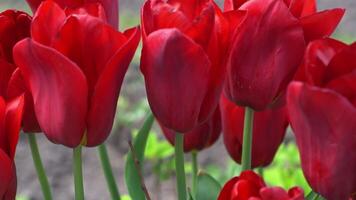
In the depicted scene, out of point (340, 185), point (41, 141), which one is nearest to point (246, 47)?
point (340, 185)

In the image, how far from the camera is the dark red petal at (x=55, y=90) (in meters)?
0.78

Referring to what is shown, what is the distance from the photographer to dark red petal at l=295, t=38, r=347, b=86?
0.78m

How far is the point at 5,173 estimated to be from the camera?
2.64ft

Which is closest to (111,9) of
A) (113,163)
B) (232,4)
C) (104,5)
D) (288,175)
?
(104,5)

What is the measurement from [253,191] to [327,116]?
0.08 meters

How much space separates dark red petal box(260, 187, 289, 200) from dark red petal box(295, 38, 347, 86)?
11 cm

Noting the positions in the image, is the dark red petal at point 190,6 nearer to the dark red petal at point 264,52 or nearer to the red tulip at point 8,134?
the dark red petal at point 264,52

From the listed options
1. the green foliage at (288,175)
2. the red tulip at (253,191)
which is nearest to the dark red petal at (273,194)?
the red tulip at (253,191)

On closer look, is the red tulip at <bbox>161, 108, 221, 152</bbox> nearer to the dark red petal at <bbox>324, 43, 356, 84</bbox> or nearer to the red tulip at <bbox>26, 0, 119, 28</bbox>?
the red tulip at <bbox>26, 0, 119, 28</bbox>

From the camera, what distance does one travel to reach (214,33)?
798mm

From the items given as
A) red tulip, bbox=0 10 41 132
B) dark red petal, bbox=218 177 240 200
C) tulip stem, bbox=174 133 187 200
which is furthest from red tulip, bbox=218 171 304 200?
red tulip, bbox=0 10 41 132

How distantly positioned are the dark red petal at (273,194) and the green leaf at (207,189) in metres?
0.32

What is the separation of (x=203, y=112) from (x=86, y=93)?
0.10m

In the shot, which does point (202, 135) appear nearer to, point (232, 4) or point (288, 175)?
point (232, 4)
